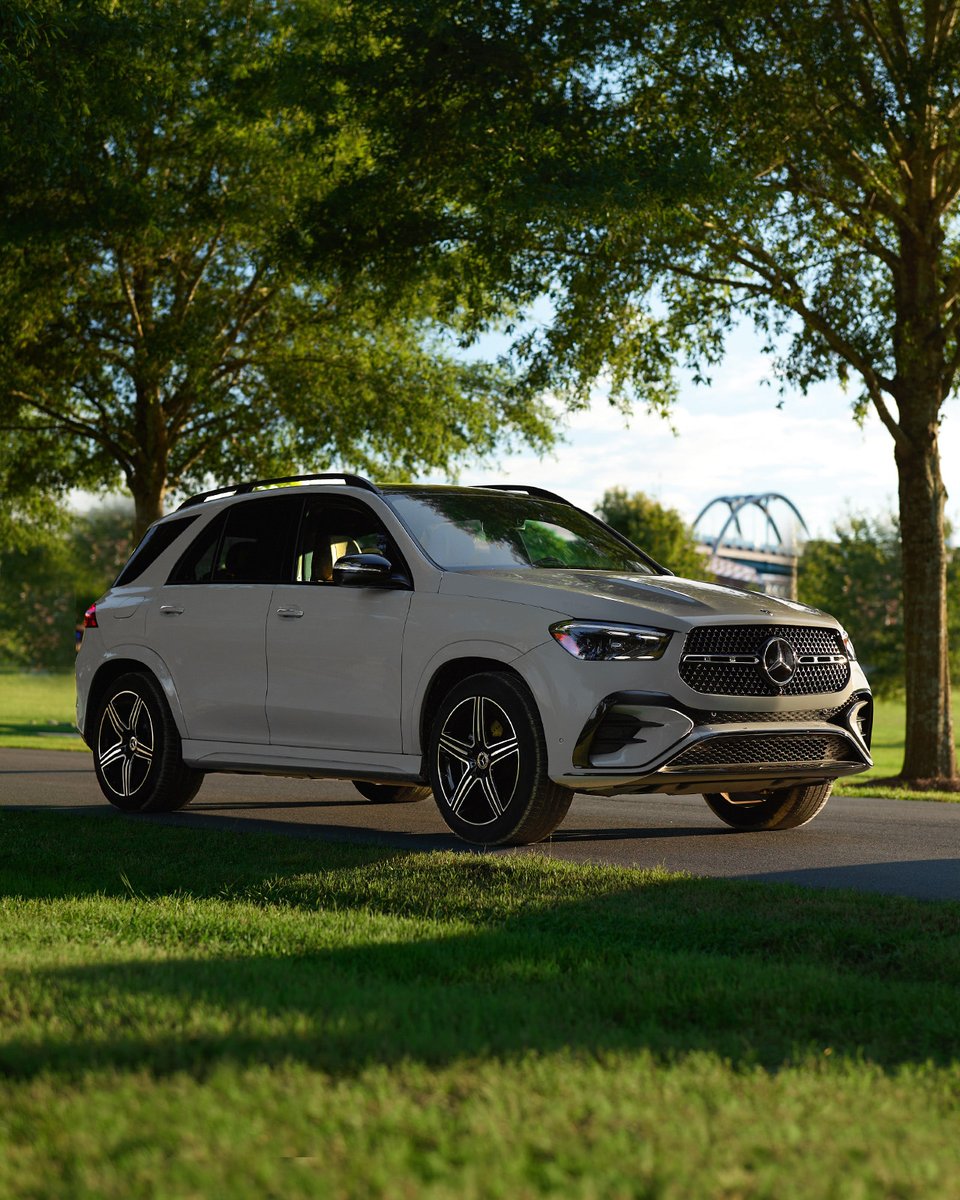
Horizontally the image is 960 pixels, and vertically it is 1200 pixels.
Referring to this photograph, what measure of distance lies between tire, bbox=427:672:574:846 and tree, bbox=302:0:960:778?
7906 millimetres

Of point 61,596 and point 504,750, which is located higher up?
point 61,596

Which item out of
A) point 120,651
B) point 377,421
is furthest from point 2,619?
point 120,651

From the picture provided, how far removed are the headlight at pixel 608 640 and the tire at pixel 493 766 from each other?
0.38 m

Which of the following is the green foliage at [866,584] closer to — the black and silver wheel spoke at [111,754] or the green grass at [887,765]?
the green grass at [887,765]

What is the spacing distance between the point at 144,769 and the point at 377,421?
15.5 metres

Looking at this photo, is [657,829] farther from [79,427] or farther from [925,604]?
[79,427]

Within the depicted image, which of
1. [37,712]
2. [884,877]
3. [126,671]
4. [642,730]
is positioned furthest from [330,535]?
[37,712]

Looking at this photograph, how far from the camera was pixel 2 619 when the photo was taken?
79.6 metres

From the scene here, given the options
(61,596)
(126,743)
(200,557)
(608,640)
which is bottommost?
(126,743)

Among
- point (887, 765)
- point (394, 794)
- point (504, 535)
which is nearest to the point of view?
point (504, 535)

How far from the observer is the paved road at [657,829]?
8133 millimetres

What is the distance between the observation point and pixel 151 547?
36.6 ft

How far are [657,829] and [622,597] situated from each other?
7.39ft

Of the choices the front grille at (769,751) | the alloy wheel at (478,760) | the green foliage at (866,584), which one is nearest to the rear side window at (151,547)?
the alloy wheel at (478,760)
